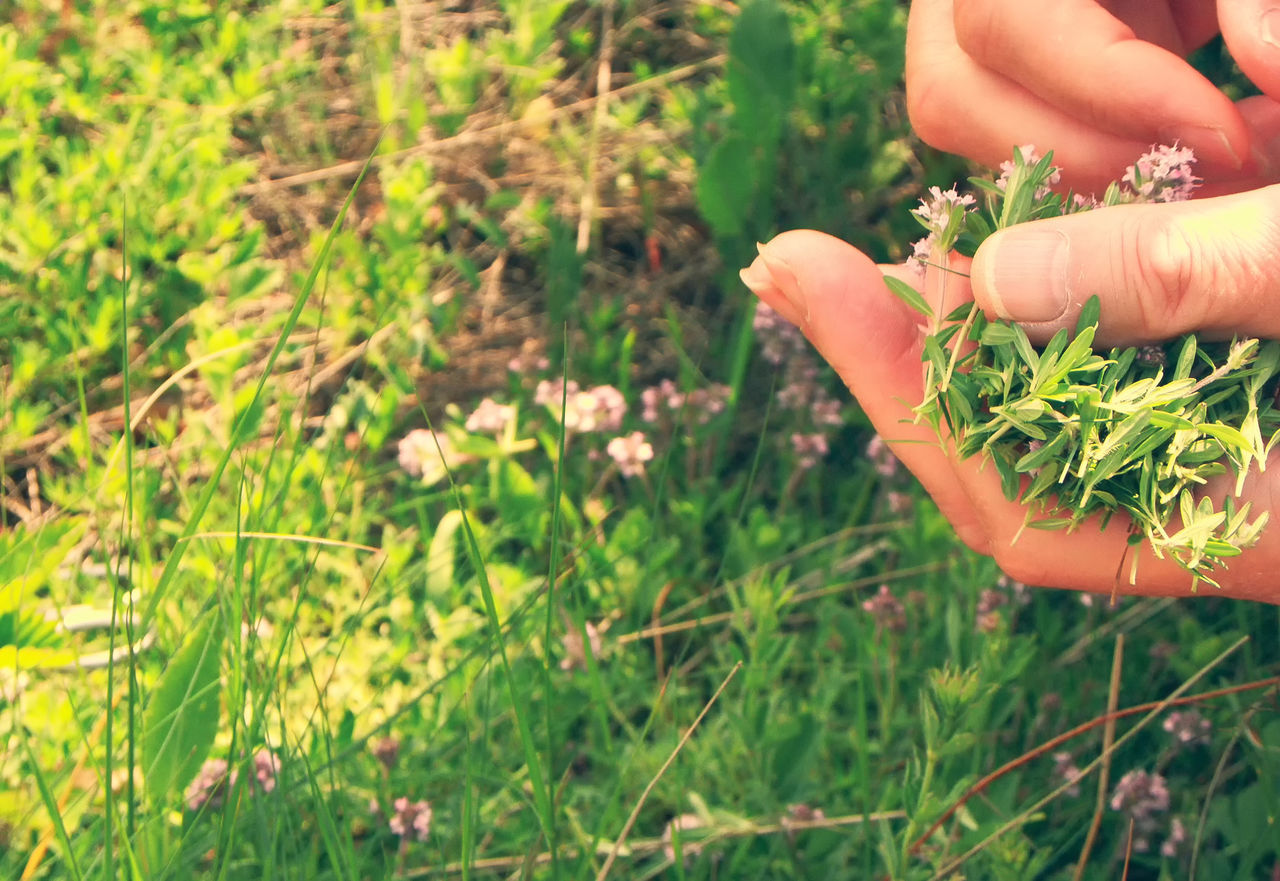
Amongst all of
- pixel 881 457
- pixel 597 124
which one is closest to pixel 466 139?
pixel 597 124

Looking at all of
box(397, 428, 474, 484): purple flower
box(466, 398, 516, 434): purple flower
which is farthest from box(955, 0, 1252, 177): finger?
box(397, 428, 474, 484): purple flower

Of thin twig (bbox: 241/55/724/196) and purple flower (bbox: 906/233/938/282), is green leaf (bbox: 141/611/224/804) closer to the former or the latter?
purple flower (bbox: 906/233/938/282)

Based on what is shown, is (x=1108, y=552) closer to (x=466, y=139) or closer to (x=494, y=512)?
(x=494, y=512)

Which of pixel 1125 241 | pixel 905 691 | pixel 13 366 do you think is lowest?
pixel 905 691

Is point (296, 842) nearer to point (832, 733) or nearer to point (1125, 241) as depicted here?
point (832, 733)

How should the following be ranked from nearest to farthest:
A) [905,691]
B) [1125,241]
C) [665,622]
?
[1125,241], [905,691], [665,622]

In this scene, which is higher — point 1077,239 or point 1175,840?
point 1077,239

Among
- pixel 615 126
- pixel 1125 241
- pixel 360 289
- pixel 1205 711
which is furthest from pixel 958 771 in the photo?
pixel 615 126

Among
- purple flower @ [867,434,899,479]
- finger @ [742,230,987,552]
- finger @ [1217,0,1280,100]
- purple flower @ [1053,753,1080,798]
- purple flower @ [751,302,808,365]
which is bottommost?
purple flower @ [1053,753,1080,798]
